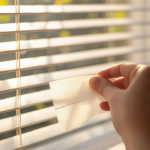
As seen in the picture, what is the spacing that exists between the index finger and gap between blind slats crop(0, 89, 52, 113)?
0.23 m

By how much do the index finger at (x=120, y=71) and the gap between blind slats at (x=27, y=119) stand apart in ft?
0.87

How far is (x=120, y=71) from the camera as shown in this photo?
0.71 metres

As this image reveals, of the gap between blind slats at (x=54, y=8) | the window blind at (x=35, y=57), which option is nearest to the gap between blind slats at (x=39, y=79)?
the window blind at (x=35, y=57)

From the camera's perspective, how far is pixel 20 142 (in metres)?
0.70

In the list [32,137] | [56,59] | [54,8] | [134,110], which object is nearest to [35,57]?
[56,59]

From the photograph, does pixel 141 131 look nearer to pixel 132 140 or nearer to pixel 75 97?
pixel 132 140

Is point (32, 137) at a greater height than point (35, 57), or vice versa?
point (35, 57)

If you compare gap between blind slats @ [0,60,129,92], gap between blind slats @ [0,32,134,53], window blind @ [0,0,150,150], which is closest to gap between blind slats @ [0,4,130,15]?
window blind @ [0,0,150,150]

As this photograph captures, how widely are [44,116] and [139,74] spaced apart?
403 mm

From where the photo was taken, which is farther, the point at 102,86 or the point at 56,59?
the point at 56,59

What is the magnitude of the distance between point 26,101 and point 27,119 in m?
0.07

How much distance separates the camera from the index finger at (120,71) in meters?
0.66

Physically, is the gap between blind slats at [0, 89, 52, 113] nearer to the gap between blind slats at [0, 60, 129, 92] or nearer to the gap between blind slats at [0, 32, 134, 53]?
the gap between blind slats at [0, 60, 129, 92]

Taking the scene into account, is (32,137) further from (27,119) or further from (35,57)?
(35,57)
